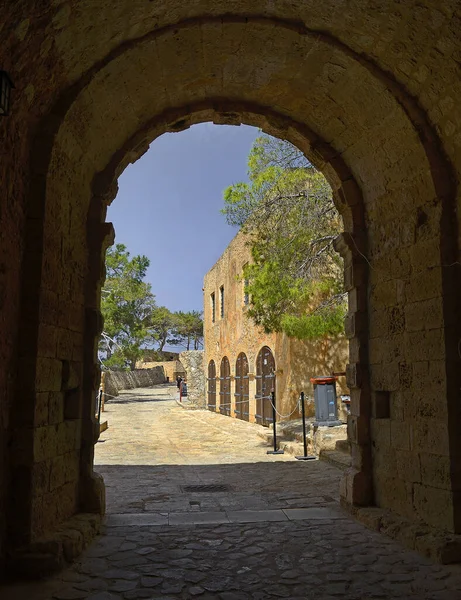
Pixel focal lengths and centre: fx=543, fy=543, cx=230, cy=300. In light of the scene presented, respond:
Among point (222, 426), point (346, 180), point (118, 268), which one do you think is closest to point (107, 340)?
point (118, 268)

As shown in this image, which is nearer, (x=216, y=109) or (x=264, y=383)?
(x=216, y=109)

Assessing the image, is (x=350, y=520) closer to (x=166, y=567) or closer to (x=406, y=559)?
(x=406, y=559)

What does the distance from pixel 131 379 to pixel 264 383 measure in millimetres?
26799

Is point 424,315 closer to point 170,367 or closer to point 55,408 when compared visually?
point 55,408

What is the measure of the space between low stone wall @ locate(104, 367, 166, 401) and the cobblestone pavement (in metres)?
22.4

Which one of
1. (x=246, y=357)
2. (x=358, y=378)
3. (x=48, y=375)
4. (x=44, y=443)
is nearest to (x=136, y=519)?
(x=44, y=443)

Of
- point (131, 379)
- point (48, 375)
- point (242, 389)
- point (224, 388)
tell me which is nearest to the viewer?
point (48, 375)

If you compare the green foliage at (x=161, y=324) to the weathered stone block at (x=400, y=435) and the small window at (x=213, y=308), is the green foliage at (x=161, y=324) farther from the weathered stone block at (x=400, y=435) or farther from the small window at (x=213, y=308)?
the weathered stone block at (x=400, y=435)

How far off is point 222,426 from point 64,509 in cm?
1203

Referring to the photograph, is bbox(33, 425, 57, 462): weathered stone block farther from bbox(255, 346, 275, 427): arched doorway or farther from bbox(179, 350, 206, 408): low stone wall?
bbox(179, 350, 206, 408): low stone wall

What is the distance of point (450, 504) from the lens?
430 cm

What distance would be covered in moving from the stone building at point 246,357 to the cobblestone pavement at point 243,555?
646cm

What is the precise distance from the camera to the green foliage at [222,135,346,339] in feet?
36.2

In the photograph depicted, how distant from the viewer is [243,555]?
436 centimetres
